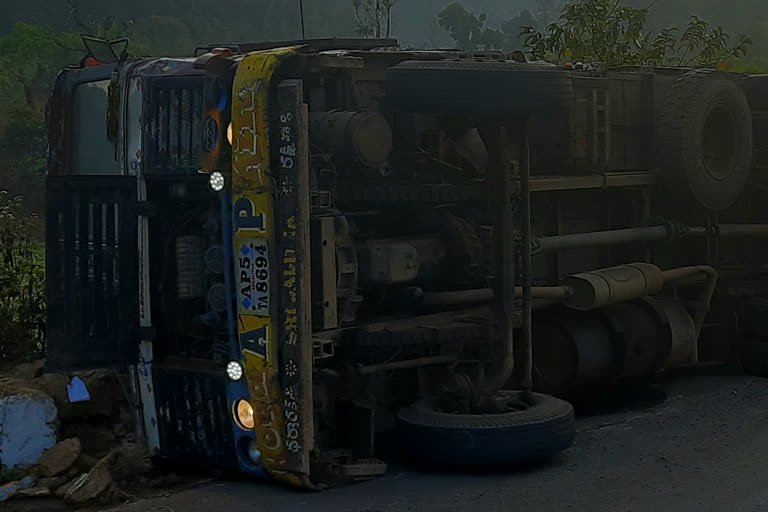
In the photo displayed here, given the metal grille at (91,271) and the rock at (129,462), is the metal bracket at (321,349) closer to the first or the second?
the metal grille at (91,271)

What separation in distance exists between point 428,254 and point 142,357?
67.8 inches

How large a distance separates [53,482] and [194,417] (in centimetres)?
80

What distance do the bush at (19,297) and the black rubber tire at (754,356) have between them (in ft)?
18.3

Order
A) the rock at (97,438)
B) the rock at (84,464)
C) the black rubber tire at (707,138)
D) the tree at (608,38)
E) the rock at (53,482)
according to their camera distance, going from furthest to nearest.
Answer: the tree at (608,38), the black rubber tire at (707,138), the rock at (97,438), the rock at (84,464), the rock at (53,482)

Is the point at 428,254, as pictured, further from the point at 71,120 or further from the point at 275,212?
the point at 71,120

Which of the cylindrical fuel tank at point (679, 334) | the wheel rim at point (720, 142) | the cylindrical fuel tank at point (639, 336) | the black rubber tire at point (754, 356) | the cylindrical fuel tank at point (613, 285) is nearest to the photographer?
the cylindrical fuel tank at point (613, 285)

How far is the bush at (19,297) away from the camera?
772 centimetres

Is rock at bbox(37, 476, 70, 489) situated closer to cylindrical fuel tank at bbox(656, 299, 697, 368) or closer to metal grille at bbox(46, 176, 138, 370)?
metal grille at bbox(46, 176, 138, 370)

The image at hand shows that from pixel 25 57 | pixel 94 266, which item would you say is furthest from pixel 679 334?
→ pixel 25 57

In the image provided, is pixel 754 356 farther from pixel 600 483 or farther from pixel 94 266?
pixel 94 266

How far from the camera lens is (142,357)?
6.17 m

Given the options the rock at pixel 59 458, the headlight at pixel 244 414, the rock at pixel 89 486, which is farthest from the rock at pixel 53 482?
the headlight at pixel 244 414

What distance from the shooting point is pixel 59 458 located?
19.8ft

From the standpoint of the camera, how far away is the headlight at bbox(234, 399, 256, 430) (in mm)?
5789
